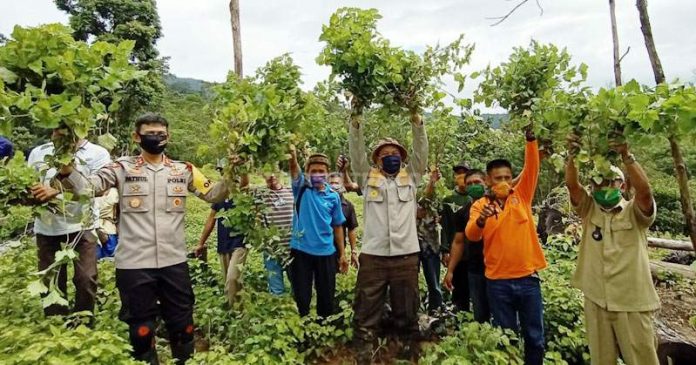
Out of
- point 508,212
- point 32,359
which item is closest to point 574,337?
point 508,212

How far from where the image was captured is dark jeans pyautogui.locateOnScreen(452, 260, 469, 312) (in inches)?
194

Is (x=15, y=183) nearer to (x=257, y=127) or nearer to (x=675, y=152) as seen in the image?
(x=257, y=127)

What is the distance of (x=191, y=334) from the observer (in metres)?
3.72

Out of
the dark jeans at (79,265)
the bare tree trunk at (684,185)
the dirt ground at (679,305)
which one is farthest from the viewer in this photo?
the dirt ground at (679,305)

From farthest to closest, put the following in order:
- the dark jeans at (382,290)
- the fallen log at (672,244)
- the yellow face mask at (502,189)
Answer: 1. the fallen log at (672,244)
2. the dark jeans at (382,290)
3. the yellow face mask at (502,189)

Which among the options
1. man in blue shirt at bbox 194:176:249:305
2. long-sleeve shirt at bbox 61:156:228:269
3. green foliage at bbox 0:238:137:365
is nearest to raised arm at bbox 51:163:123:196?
long-sleeve shirt at bbox 61:156:228:269

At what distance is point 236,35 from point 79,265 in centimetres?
626

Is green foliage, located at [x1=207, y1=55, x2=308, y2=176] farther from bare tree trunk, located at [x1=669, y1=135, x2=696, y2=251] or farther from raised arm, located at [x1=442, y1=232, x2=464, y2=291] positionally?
bare tree trunk, located at [x1=669, y1=135, x2=696, y2=251]

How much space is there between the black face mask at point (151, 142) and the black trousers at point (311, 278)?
1.68 metres

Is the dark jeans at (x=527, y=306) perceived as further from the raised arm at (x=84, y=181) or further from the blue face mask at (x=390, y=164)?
the raised arm at (x=84, y=181)

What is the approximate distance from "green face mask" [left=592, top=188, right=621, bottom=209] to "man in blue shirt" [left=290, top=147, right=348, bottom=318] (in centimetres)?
246

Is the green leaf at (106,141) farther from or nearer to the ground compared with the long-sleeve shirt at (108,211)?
farther from the ground

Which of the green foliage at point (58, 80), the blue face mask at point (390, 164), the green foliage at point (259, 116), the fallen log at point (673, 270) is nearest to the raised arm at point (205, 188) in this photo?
the green foliage at point (259, 116)

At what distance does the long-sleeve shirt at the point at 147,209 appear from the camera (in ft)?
11.5
